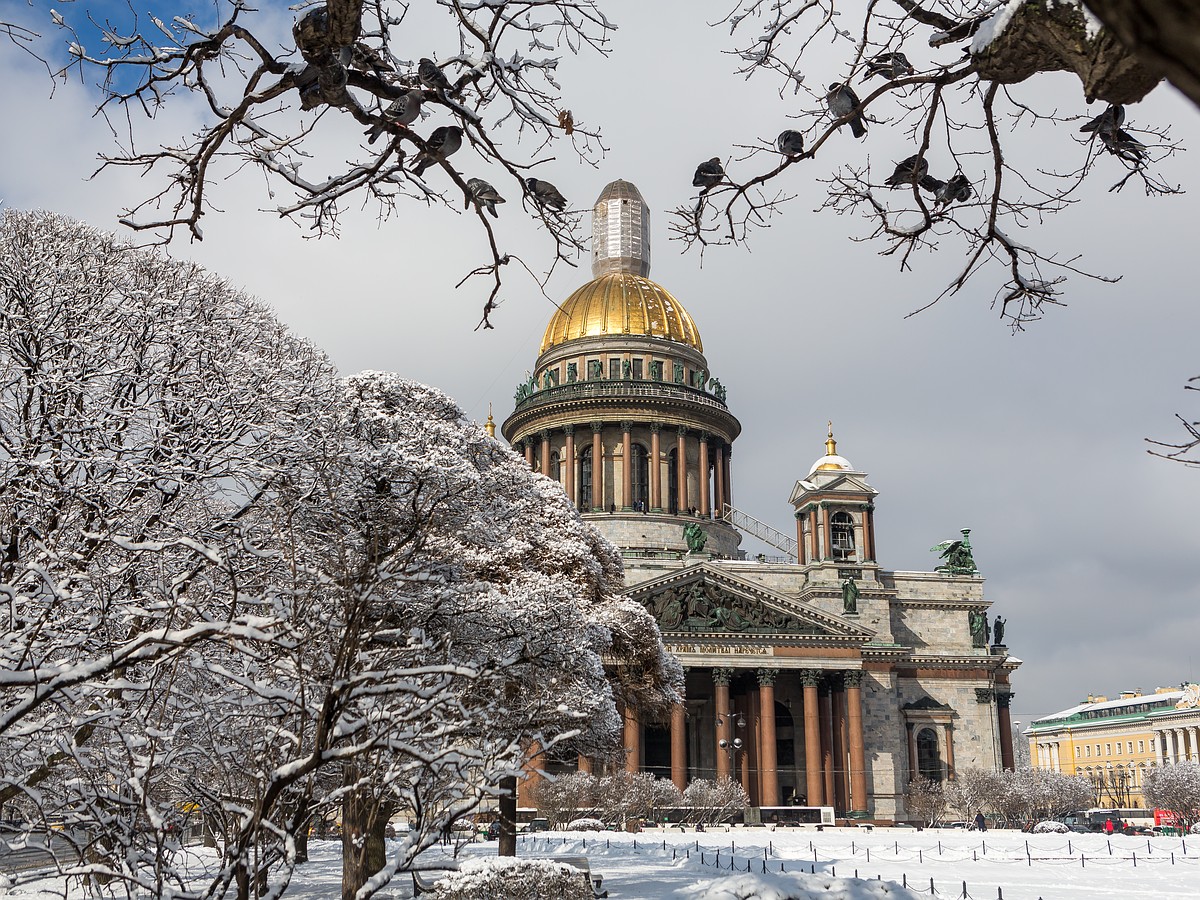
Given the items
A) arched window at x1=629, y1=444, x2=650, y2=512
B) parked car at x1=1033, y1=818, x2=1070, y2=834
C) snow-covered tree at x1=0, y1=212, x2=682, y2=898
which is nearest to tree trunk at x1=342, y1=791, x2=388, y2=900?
snow-covered tree at x1=0, y1=212, x2=682, y2=898

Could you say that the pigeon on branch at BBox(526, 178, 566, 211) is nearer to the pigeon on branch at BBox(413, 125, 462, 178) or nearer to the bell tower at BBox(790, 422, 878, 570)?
the pigeon on branch at BBox(413, 125, 462, 178)

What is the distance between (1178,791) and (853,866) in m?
62.1

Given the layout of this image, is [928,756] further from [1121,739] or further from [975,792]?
[1121,739]

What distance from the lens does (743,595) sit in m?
61.6

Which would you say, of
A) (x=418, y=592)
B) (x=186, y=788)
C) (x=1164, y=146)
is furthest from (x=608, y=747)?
(x=1164, y=146)

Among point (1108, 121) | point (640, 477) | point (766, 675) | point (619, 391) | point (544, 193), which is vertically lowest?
point (544, 193)

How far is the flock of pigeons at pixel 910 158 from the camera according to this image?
5707 mm

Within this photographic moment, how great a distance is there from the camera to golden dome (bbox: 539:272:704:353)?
7944 centimetres

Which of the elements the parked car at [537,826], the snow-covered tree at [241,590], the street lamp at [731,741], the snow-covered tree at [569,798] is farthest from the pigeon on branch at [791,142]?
the street lamp at [731,741]

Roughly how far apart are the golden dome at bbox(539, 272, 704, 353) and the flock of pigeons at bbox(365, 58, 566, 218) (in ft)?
238

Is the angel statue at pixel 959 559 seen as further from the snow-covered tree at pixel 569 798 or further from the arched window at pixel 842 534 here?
the snow-covered tree at pixel 569 798

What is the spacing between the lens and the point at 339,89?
5047 mm

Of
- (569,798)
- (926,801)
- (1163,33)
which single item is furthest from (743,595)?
(1163,33)

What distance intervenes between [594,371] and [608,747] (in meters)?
48.2
